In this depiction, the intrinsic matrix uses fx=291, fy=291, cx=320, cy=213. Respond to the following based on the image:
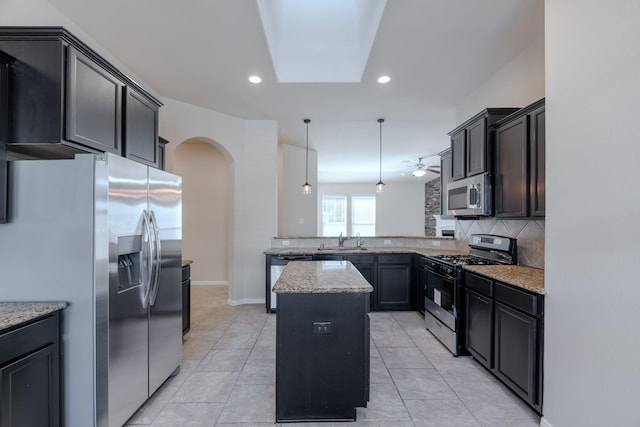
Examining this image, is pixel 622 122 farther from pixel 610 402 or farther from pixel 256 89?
pixel 256 89

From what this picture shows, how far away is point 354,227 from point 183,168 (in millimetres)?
6571

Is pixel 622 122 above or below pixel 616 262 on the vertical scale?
above

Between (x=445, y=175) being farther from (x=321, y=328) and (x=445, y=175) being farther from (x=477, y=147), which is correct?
(x=321, y=328)

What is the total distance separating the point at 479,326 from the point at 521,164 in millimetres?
1449

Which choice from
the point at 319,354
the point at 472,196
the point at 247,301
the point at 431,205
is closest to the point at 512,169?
the point at 472,196

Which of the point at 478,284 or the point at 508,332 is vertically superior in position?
the point at 478,284

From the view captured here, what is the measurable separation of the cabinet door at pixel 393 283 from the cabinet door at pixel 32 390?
3.51 m

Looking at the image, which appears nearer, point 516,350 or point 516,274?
point 516,350

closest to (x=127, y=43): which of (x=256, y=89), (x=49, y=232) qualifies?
(x=256, y=89)

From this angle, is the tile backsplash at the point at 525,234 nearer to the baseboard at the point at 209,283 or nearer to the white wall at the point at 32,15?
the white wall at the point at 32,15

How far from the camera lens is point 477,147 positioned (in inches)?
117

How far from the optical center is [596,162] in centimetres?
151

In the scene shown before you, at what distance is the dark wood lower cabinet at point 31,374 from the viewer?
1.30m

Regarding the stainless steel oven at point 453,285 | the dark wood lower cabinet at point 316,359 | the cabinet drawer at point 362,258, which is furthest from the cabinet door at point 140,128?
the stainless steel oven at point 453,285
